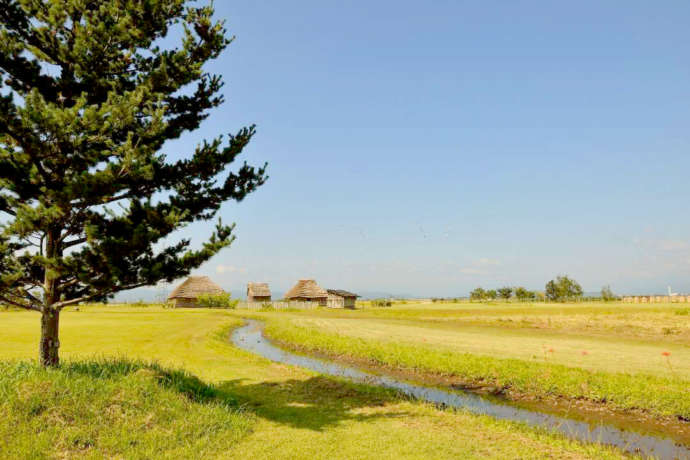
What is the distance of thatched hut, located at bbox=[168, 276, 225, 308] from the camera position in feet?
260

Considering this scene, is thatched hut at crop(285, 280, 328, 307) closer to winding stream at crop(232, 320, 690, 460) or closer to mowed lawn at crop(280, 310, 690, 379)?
mowed lawn at crop(280, 310, 690, 379)

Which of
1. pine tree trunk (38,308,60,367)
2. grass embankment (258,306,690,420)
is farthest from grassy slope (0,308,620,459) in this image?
grass embankment (258,306,690,420)

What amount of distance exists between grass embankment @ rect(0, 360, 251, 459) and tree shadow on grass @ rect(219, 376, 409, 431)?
1.47 m

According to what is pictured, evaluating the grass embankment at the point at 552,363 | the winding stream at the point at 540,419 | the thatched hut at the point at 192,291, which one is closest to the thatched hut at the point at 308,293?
the thatched hut at the point at 192,291

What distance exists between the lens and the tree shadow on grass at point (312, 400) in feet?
35.3

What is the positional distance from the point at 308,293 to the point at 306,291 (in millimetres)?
700

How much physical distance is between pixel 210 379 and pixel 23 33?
12.1 metres

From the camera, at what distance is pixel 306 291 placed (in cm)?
8600

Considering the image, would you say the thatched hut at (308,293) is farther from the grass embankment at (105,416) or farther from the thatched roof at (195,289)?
the grass embankment at (105,416)

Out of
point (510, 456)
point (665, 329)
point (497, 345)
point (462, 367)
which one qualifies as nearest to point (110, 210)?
point (510, 456)

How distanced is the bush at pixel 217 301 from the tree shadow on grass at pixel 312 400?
67.7m

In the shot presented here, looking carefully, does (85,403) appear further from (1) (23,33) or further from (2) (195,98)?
(1) (23,33)

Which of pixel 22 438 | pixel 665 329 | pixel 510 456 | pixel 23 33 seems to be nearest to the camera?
pixel 22 438

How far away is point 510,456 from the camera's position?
8414mm
